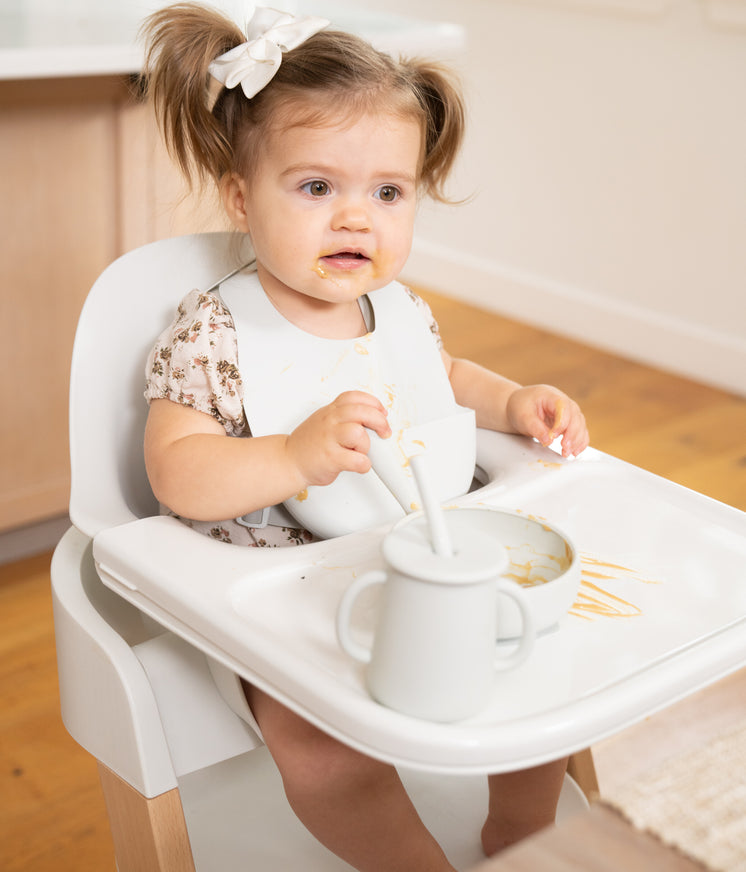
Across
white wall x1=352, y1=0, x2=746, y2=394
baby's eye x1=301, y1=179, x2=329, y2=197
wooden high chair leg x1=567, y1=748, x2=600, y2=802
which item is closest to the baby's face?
baby's eye x1=301, y1=179, x2=329, y2=197

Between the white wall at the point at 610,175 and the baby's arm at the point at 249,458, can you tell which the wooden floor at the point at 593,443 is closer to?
the white wall at the point at 610,175

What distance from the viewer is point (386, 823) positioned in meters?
0.79

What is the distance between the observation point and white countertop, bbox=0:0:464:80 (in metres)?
1.32

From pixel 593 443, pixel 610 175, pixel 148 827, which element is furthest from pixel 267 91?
pixel 610 175

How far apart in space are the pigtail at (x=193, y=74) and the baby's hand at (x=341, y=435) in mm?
296

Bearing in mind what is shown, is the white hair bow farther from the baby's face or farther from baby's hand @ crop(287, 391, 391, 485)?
baby's hand @ crop(287, 391, 391, 485)

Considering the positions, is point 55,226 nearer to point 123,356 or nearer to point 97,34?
point 97,34

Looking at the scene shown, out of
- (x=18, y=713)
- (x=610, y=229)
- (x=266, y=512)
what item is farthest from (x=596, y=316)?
(x=266, y=512)

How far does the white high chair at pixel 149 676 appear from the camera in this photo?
0.75m

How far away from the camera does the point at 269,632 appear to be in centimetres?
63

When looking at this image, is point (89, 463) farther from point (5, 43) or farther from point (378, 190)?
point (5, 43)

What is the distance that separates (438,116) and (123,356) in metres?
0.35

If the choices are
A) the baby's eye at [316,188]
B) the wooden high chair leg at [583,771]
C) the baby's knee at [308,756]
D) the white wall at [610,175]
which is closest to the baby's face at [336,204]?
the baby's eye at [316,188]

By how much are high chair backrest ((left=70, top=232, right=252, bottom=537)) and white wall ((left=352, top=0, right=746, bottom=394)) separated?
1.72 meters
